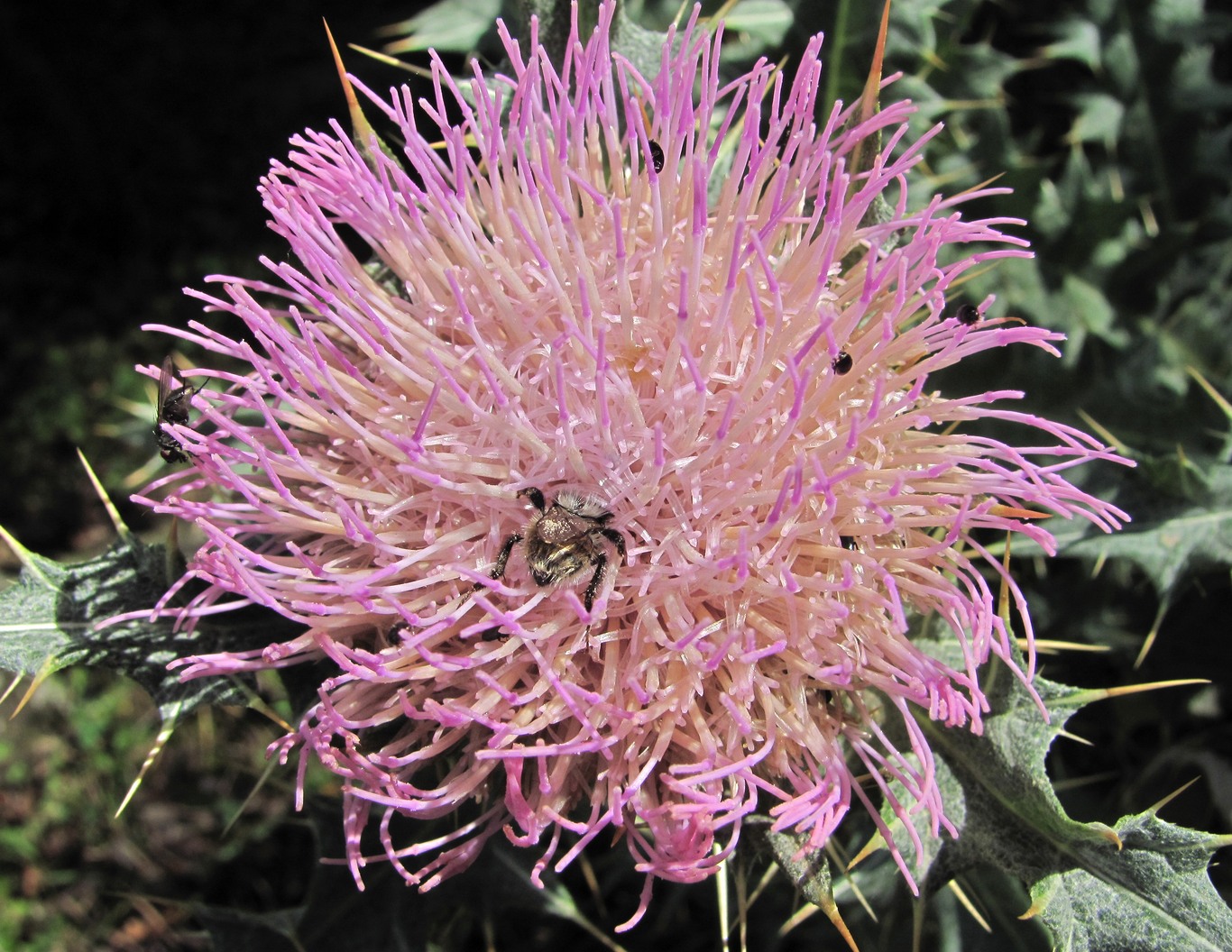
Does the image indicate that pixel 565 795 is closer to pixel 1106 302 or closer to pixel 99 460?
pixel 1106 302

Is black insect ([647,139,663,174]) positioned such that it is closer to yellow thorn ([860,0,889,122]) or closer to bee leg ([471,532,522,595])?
yellow thorn ([860,0,889,122])

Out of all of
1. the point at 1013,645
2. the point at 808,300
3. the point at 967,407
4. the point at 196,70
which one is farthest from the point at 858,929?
the point at 196,70

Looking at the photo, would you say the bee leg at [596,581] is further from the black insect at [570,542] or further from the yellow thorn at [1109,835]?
the yellow thorn at [1109,835]

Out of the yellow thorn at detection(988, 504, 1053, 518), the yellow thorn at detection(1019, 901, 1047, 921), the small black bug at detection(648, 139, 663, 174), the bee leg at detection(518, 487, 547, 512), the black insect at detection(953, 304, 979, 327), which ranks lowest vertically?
the yellow thorn at detection(1019, 901, 1047, 921)

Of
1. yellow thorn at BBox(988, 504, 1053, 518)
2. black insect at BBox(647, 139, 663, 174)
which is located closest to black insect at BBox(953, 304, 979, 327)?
yellow thorn at BBox(988, 504, 1053, 518)

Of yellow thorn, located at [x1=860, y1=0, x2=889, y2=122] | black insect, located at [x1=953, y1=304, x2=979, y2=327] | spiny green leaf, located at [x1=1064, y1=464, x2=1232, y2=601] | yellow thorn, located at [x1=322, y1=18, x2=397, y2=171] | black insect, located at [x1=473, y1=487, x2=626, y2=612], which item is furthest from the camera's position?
spiny green leaf, located at [x1=1064, y1=464, x2=1232, y2=601]

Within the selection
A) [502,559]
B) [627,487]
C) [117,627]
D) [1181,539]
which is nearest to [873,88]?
[627,487]
